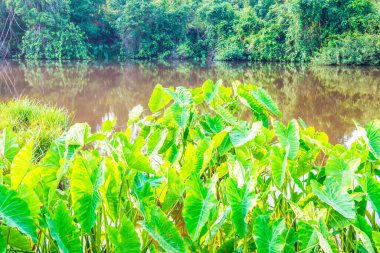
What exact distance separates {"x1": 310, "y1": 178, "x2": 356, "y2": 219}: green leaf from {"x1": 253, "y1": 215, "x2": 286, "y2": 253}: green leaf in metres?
0.09

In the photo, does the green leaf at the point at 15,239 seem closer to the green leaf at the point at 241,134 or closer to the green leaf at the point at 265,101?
the green leaf at the point at 241,134

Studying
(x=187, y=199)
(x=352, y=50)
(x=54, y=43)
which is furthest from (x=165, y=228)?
(x=54, y=43)

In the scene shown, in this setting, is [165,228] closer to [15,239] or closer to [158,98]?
[15,239]

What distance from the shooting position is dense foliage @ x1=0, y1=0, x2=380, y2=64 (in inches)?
520

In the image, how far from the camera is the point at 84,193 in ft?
2.05

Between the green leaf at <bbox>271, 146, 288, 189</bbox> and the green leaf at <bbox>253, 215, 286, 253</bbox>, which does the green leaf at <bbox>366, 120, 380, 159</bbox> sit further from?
the green leaf at <bbox>253, 215, 286, 253</bbox>

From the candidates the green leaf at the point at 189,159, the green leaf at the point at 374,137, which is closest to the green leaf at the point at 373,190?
the green leaf at the point at 374,137

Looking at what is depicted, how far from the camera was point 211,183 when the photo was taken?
0.66 metres

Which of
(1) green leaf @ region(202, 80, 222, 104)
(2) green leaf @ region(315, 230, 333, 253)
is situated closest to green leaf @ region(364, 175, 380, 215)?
(2) green leaf @ region(315, 230, 333, 253)

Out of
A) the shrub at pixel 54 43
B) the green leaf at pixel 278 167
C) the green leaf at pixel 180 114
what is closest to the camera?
the green leaf at pixel 278 167

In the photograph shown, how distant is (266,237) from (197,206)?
0.42 ft

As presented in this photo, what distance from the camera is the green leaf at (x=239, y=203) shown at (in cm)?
61

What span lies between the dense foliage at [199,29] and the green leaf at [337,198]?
1310 cm

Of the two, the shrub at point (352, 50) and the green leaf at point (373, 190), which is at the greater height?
the green leaf at point (373, 190)
